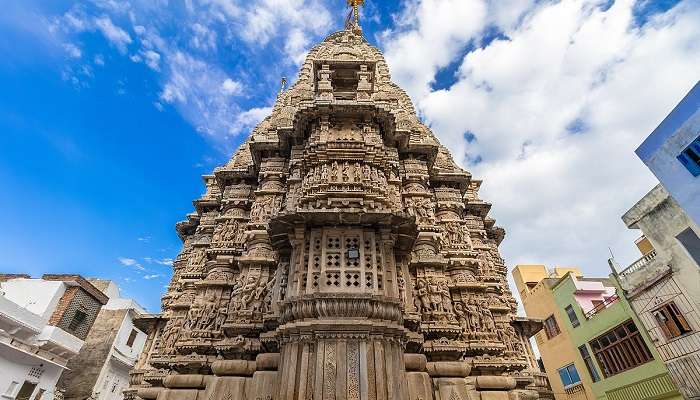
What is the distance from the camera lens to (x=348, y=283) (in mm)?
8914

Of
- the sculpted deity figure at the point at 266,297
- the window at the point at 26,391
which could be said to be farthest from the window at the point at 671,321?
the window at the point at 26,391

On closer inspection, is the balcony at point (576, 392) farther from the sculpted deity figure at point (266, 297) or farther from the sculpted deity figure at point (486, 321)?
the sculpted deity figure at point (266, 297)

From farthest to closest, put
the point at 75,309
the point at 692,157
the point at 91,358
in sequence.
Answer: the point at 91,358
the point at 75,309
the point at 692,157

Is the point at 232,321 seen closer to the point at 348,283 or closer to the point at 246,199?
the point at 348,283

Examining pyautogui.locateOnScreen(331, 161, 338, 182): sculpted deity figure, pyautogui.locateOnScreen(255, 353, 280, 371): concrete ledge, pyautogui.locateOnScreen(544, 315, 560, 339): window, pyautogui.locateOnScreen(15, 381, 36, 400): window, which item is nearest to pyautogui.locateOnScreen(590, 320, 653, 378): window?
pyautogui.locateOnScreen(544, 315, 560, 339): window

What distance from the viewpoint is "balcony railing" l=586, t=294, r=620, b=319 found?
19828mm

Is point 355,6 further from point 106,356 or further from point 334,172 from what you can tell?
point 106,356

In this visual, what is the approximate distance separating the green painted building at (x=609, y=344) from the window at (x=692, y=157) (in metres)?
8.98

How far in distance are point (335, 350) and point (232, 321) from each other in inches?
146

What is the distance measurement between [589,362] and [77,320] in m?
32.5

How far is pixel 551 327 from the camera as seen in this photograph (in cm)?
2498

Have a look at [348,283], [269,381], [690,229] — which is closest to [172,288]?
[269,381]

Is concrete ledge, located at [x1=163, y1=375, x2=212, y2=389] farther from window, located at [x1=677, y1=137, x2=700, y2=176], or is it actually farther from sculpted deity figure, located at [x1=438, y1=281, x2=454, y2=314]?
window, located at [x1=677, y1=137, x2=700, y2=176]

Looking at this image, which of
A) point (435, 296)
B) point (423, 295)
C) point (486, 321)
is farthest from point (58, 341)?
point (486, 321)
